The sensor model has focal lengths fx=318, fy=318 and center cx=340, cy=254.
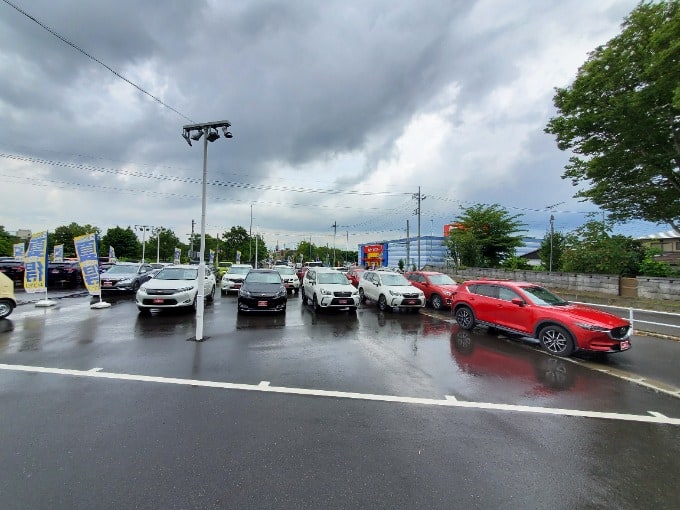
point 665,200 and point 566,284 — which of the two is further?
point 566,284

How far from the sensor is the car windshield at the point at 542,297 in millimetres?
7574

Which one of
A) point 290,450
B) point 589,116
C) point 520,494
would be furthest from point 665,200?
point 290,450

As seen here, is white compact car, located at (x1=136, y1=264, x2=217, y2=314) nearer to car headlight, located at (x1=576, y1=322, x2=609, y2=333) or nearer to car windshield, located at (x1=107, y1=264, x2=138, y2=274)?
car windshield, located at (x1=107, y1=264, x2=138, y2=274)

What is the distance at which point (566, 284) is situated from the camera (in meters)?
19.8

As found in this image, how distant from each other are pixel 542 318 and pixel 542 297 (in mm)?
816

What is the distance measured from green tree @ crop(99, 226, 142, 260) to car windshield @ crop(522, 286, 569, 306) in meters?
69.3

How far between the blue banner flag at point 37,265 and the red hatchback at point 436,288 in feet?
52.7

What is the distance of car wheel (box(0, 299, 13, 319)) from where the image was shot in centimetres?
973

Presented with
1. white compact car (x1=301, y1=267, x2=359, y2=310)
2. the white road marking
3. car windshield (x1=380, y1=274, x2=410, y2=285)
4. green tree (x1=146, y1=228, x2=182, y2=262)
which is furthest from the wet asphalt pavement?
green tree (x1=146, y1=228, x2=182, y2=262)

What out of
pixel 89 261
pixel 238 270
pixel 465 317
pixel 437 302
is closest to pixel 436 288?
pixel 437 302

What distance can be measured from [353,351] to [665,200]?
19.1 metres

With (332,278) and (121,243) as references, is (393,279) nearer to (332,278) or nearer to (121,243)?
(332,278)

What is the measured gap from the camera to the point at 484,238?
31453mm

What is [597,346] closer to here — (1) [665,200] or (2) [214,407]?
(2) [214,407]
